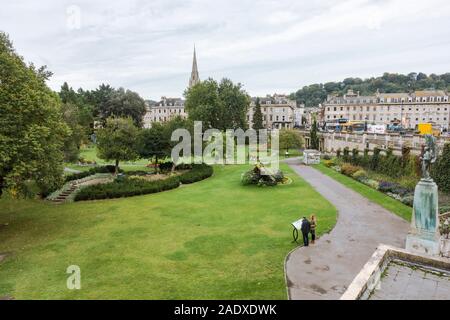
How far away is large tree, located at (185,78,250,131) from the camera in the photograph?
69.0m

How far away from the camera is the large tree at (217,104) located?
69.0 m

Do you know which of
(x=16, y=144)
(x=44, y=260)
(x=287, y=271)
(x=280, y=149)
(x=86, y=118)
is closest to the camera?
(x=287, y=271)

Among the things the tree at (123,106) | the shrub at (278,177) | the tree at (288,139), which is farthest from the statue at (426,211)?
the tree at (123,106)

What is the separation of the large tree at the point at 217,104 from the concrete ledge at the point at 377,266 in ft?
196

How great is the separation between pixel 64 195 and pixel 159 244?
18.0m

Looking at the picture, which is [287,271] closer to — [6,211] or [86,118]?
[6,211]

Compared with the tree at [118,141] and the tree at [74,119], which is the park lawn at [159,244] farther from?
the tree at [118,141]

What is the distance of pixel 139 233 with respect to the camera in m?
20.0

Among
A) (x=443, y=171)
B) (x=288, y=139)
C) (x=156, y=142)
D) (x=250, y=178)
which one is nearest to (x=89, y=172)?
(x=156, y=142)

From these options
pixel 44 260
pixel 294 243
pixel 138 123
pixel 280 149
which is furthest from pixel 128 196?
pixel 138 123

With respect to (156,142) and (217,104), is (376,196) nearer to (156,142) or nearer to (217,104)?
(156,142)

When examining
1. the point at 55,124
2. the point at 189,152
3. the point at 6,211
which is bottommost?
the point at 6,211

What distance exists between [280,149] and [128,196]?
40589 mm

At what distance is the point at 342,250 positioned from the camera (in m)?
16.2
